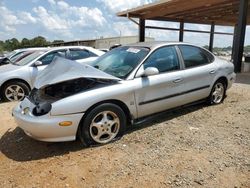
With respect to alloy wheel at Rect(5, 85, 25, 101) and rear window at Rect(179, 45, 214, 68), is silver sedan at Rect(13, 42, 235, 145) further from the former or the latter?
alloy wheel at Rect(5, 85, 25, 101)

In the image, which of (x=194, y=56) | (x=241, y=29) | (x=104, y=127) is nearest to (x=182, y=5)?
(x=241, y=29)

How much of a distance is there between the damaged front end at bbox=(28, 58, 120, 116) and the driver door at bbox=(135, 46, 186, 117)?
21.6 inches

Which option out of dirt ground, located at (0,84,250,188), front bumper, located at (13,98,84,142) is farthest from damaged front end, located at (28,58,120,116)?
dirt ground, located at (0,84,250,188)

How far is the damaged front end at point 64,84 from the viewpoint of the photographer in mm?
3811

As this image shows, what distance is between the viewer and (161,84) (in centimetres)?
463

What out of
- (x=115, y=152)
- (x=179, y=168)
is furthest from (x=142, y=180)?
(x=115, y=152)

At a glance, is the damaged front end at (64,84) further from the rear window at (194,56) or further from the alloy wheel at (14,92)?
the alloy wheel at (14,92)

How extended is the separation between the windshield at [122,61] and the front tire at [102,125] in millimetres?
654

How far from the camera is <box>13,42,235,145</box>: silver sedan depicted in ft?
12.2

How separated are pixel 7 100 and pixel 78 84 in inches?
166

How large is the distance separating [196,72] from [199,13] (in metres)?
14.4

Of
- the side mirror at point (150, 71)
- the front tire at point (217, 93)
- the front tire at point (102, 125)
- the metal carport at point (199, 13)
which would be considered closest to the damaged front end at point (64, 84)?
the front tire at point (102, 125)

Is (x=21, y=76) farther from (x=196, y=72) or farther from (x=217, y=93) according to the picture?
(x=217, y=93)

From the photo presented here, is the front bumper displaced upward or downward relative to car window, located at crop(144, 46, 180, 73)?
downward
